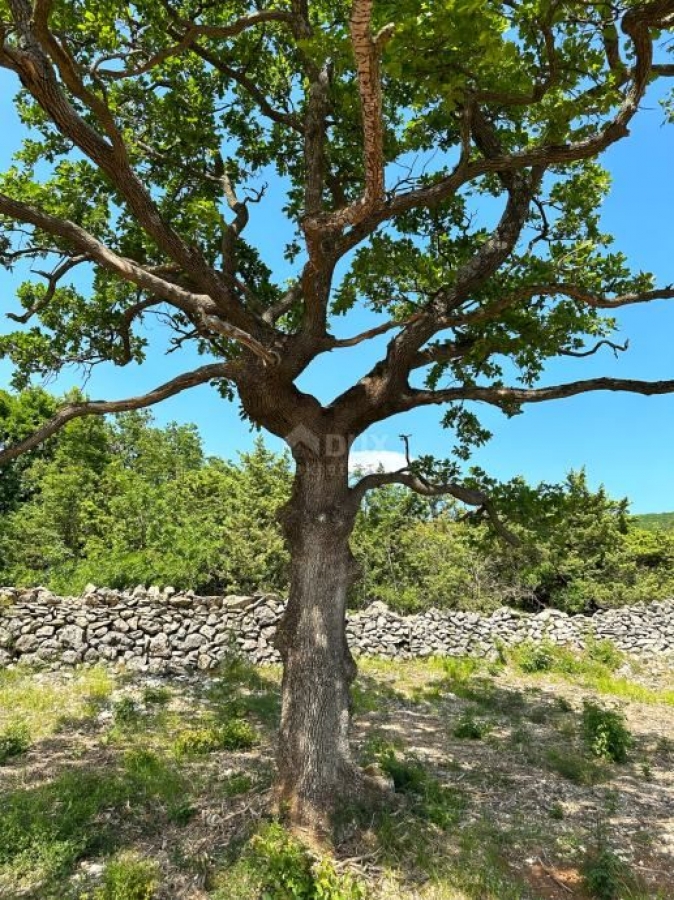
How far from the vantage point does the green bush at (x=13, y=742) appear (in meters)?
6.13

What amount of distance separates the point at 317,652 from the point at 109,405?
10.1 feet

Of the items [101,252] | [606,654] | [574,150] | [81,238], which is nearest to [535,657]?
[606,654]

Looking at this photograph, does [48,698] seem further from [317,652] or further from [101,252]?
[101,252]

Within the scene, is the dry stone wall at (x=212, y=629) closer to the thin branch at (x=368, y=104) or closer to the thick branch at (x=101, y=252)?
the thick branch at (x=101, y=252)

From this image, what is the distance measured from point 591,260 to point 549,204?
1494 mm

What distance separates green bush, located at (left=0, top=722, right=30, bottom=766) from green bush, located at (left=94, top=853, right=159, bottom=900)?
3019 mm

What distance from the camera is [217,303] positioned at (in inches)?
212

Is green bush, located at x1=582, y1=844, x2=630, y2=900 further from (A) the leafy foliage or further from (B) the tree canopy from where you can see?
(A) the leafy foliage

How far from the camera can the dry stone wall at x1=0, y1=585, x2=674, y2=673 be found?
10242 mm

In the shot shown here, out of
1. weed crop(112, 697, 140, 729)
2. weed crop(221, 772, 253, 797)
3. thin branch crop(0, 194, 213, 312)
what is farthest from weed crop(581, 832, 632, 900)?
thin branch crop(0, 194, 213, 312)

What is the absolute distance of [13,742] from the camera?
6.27 metres

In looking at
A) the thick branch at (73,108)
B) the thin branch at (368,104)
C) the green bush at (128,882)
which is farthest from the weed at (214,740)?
the thin branch at (368,104)

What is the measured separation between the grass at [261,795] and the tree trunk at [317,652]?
0.32 m

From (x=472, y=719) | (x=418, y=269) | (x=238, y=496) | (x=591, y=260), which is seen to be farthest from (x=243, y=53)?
(x=238, y=496)
